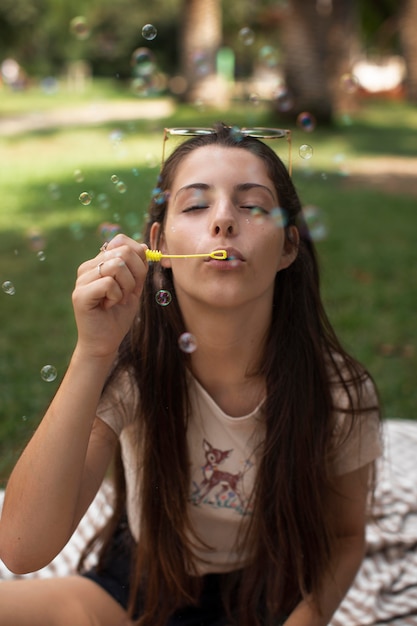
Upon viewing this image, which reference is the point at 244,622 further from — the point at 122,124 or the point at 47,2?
the point at 47,2

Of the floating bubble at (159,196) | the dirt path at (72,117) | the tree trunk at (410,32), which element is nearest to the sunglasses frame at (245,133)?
the floating bubble at (159,196)

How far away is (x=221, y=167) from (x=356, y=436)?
63cm

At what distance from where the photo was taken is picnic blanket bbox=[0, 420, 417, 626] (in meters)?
2.18

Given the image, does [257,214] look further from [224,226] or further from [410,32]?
[410,32]

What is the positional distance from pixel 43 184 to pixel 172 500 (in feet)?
21.6

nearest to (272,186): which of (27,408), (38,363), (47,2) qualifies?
(27,408)

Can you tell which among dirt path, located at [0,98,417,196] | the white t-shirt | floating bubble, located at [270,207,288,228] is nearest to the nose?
floating bubble, located at [270,207,288,228]

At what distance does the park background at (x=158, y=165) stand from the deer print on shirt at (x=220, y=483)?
0.38 m

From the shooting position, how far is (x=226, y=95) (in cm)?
1448

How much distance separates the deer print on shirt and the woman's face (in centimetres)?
33

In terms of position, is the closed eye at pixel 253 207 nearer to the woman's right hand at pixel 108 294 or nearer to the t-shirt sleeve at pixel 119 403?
the woman's right hand at pixel 108 294

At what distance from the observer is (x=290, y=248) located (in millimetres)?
1674

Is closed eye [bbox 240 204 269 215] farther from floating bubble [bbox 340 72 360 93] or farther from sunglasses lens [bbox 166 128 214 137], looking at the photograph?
floating bubble [bbox 340 72 360 93]

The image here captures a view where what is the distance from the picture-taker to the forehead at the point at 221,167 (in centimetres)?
152
